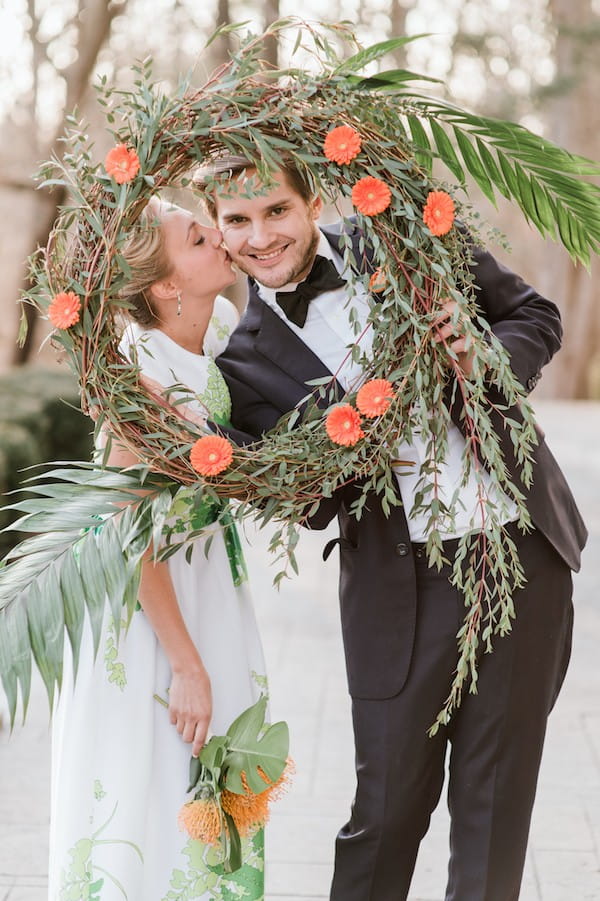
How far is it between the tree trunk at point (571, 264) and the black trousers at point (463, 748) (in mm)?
15349

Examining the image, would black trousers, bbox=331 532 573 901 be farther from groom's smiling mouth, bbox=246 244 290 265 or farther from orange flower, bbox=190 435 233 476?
groom's smiling mouth, bbox=246 244 290 265

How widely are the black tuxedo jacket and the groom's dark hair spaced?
172mm

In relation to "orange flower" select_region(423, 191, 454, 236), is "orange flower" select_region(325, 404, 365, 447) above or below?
below

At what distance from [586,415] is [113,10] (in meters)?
7.92

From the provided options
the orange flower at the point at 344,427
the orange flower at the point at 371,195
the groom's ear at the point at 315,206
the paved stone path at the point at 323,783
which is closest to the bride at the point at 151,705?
the groom's ear at the point at 315,206

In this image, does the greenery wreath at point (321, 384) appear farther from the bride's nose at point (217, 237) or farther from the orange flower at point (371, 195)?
the bride's nose at point (217, 237)

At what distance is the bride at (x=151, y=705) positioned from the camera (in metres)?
2.29

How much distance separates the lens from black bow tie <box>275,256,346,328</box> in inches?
95.0

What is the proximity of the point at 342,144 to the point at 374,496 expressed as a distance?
2.58ft

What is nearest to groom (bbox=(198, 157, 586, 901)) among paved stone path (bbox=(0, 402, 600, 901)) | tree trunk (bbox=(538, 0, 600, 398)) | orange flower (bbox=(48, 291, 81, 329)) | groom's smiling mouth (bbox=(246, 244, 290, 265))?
groom's smiling mouth (bbox=(246, 244, 290, 265))

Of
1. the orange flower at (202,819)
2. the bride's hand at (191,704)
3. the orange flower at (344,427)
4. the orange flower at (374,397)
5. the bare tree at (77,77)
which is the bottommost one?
the orange flower at (202,819)

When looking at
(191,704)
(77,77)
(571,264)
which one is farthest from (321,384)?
(571,264)

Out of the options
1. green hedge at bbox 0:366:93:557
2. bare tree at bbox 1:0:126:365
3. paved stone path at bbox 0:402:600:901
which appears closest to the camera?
paved stone path at bbox 0:402:600:901

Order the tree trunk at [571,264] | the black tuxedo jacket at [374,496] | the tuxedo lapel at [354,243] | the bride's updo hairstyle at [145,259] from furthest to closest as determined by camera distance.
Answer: the tree trunk at [571,264], the black tuxedo jacket at [374,496], the bride's updo hairstyle at [145,259], the tuxedo lapel at [354,243]
